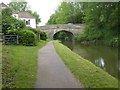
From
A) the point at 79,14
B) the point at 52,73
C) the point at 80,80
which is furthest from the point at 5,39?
the point at 79,14

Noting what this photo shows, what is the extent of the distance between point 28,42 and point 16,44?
1347 mm

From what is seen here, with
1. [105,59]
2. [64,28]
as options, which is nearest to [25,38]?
[105,59]

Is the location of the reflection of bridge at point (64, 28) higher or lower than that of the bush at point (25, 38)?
higher

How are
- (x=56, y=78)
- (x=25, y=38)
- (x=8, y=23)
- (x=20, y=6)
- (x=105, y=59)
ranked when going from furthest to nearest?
1. (x=20, y=6)
2. (x=8, y=23)
3. (x=25, y=38)
4. (x=105, y=59)
5. (x=56, y=78)

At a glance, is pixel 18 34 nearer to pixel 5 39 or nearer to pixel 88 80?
pixel 5 39

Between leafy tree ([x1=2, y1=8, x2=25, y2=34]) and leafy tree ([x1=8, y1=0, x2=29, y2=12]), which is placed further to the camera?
leafy tree ([x1=8, y1=0, x2=29, y2=12])

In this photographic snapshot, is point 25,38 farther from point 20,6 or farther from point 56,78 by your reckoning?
point 20,6

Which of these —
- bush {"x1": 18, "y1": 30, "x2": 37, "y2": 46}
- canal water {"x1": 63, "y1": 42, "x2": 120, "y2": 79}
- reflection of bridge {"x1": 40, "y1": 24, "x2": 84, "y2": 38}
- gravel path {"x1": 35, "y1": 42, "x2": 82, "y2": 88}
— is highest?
reflection of bridge {"x1": 40, "y1": 24, "x2": 84, "y2": 38}

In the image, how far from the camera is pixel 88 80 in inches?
425

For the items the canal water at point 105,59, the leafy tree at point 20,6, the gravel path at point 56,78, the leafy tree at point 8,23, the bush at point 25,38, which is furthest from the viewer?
the leafy tree at point 20,6

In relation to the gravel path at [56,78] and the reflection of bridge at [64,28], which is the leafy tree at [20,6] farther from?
the gravel path at [56,78]

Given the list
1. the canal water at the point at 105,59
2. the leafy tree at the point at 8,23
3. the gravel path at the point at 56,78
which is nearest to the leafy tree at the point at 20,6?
the leafy tree at the point at 8,23

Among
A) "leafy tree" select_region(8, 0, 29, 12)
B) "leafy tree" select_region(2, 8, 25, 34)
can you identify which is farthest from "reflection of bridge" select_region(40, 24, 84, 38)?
"leafy tree" select_region(2, 8, 25, 34)

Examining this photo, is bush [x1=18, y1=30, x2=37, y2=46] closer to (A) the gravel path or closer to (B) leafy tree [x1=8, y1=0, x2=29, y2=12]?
(A) the gravel path
